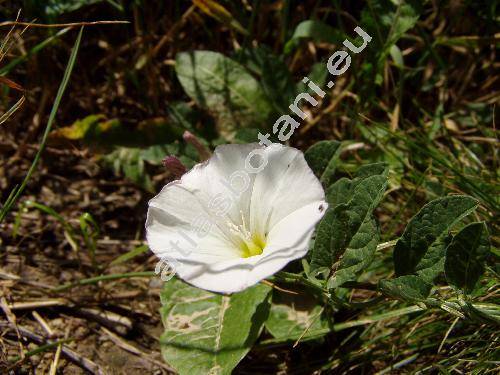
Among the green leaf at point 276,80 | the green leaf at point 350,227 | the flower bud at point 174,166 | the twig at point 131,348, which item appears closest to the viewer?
the green leaf at point 350,227

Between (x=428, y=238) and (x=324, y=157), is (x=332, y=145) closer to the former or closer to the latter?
(x=324, y=157)

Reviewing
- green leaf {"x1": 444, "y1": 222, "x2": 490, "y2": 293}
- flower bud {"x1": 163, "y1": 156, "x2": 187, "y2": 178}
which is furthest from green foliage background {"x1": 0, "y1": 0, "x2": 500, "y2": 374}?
flower bud {"x1": 163, "y1": 156, "x2": 187, "y2": 178}

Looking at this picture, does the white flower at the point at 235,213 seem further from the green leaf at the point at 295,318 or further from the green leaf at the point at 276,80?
the green leaf at the point at 276,80

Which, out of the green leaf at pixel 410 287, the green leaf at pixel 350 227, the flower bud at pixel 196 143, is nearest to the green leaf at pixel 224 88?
the flower bud at pixel 196 143

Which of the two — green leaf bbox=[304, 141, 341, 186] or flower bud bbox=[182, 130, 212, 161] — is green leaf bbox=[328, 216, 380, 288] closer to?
green leaf bbox=[304, 141, 341, 186]

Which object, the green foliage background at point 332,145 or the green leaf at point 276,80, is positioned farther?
the green leaf at point 276,80

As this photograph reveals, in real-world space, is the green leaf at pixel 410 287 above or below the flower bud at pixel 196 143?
below
